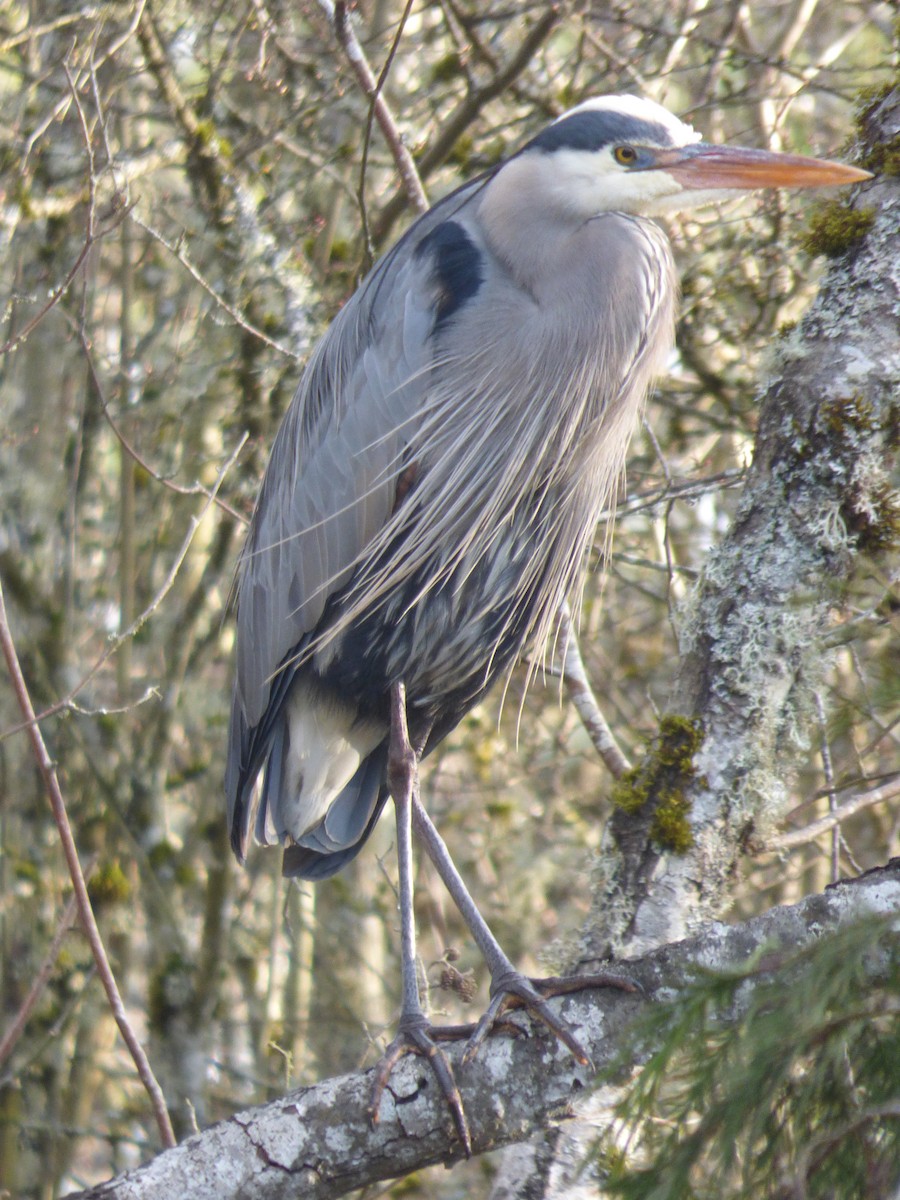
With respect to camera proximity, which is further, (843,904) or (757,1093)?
(843,904)

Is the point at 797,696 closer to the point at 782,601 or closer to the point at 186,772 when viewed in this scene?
the point at 782,601

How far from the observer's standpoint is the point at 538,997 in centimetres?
223

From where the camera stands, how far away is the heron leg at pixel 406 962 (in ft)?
6.61

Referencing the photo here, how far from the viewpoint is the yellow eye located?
275 centimetres

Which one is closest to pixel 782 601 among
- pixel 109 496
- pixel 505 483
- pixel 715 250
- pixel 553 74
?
pixel 505 483

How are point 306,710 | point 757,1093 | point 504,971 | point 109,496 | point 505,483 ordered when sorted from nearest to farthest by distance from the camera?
point 757,1093, point 504,971, point 505,483, point 306,710, point 109,496

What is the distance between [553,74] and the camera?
4.21 m

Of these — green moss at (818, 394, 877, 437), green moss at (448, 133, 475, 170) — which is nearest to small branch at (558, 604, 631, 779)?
green moss at (818, 394, 877, 437)

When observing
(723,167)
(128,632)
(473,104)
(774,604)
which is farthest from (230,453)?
(774,604)

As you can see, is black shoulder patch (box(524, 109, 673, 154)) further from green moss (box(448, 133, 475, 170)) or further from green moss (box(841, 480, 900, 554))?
green moss (box(448, 133, 475, 170))

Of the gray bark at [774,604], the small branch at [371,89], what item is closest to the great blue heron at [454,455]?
the small branch at [371,89]

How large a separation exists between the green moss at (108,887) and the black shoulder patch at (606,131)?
2751 mm

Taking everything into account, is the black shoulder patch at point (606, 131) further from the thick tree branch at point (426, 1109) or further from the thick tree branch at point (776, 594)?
the thick tree branch at point (426, 1109)

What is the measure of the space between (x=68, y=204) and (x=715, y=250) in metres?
1.91
